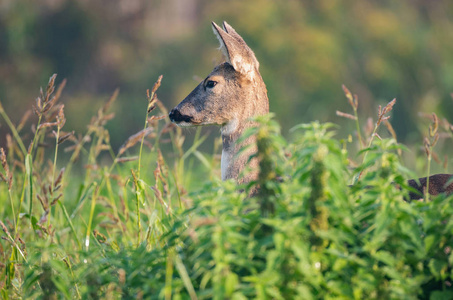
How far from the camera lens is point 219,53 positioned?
10781 millimetres

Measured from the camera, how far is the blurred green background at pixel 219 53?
1119cm

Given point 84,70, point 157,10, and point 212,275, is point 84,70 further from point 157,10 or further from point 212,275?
point 212,275

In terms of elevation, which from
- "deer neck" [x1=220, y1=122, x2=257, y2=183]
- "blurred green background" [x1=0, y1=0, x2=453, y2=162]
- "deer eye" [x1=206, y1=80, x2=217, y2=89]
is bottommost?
"blurred green background" [x1=0, y1=0, x2=453, y2=162]

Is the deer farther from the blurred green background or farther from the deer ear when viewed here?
the blurred green background

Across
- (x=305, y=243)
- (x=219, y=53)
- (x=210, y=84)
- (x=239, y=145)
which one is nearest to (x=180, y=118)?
(x=210, y=84)

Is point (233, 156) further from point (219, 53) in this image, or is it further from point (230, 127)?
point (219, 53)

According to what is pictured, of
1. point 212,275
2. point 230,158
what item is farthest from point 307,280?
point 230,158

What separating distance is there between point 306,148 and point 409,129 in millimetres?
8212

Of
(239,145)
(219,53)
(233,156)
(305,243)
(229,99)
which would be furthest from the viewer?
(219,53)

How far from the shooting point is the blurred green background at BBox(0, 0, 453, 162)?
440 inches

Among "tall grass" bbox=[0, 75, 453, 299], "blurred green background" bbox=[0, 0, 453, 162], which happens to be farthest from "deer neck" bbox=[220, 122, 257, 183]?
"blurred green background" bbox=[0, 0, 453, 162]

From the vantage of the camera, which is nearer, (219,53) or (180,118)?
(180,118)

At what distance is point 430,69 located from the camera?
37.1 ft

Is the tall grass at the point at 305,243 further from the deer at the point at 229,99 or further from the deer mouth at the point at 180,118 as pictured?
the deer mouth at the point at 180,118
